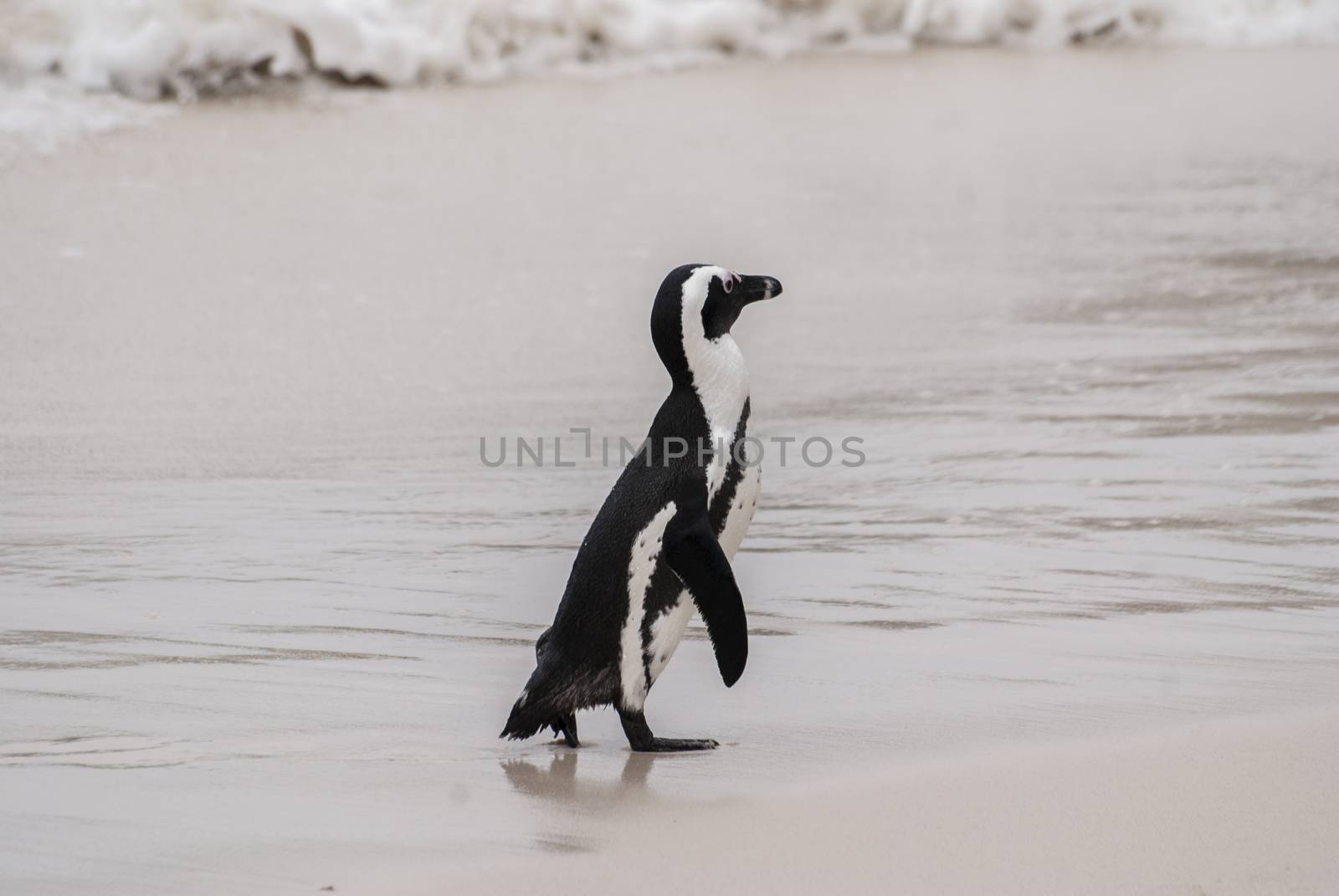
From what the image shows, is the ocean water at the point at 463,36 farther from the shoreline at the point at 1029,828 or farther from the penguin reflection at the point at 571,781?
the shoreline at the point at 1029,828

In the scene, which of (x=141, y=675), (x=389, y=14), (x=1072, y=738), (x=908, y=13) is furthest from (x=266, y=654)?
(x=908, y=13)

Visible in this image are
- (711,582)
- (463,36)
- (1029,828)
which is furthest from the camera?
(463,36)

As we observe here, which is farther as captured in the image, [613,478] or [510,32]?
[510,32]

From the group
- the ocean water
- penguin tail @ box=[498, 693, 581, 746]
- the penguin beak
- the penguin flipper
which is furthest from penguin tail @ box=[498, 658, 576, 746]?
the ocean water

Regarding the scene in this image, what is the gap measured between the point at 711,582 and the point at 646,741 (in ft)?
0.99

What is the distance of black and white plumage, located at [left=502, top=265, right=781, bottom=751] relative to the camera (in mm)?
2789

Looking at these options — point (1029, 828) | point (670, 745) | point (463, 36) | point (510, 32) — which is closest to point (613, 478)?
point (670, 745)

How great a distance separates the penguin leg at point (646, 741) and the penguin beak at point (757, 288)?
2.29 ft

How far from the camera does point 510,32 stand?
11.1 metres

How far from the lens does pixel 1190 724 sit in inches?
113

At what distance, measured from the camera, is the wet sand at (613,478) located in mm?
2588

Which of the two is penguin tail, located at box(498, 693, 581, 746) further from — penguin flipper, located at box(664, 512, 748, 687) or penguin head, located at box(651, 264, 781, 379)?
penguin head, located at box(651, 264, 781, 379)

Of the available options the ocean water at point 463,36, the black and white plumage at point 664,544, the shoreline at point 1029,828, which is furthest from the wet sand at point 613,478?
the ocean water at point 463,36

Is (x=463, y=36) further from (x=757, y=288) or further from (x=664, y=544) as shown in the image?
(x=664, y=544)
